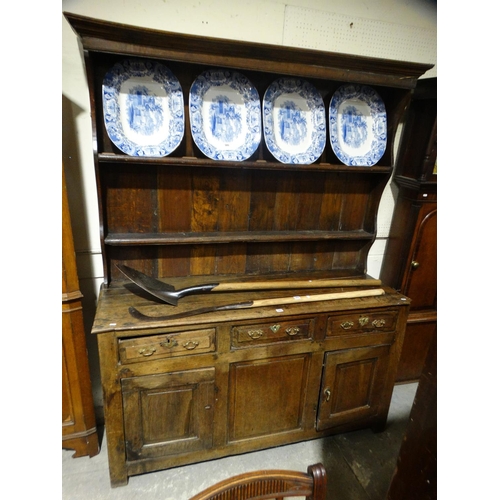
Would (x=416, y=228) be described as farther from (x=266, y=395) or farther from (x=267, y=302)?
(x=266, y=395)

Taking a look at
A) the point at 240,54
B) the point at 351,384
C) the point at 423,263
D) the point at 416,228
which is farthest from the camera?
the point at 423,263

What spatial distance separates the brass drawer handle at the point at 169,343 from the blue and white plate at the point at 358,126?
1.18 meters

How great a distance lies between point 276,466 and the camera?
1.74 metres

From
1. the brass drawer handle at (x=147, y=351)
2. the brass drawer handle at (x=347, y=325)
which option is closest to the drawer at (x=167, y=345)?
the brass drawer handle at (x=147, y=351)

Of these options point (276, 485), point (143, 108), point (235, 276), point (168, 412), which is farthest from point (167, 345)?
point (143, 108)

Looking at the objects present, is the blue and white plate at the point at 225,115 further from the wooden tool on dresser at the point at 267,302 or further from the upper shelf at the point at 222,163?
the wooden tool on dresser at the point at 267,302

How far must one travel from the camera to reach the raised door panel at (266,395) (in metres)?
1.59

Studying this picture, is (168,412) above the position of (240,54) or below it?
below

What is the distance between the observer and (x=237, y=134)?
5.11 ft

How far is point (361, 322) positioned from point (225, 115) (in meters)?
1.20

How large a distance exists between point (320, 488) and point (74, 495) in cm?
139

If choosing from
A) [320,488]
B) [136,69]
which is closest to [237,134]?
[136,69]

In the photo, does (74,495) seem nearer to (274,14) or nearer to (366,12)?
(274,14)

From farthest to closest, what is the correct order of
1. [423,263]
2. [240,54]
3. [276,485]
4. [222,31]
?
[423,263] → [222,31] → [240,54] → [276,485]
